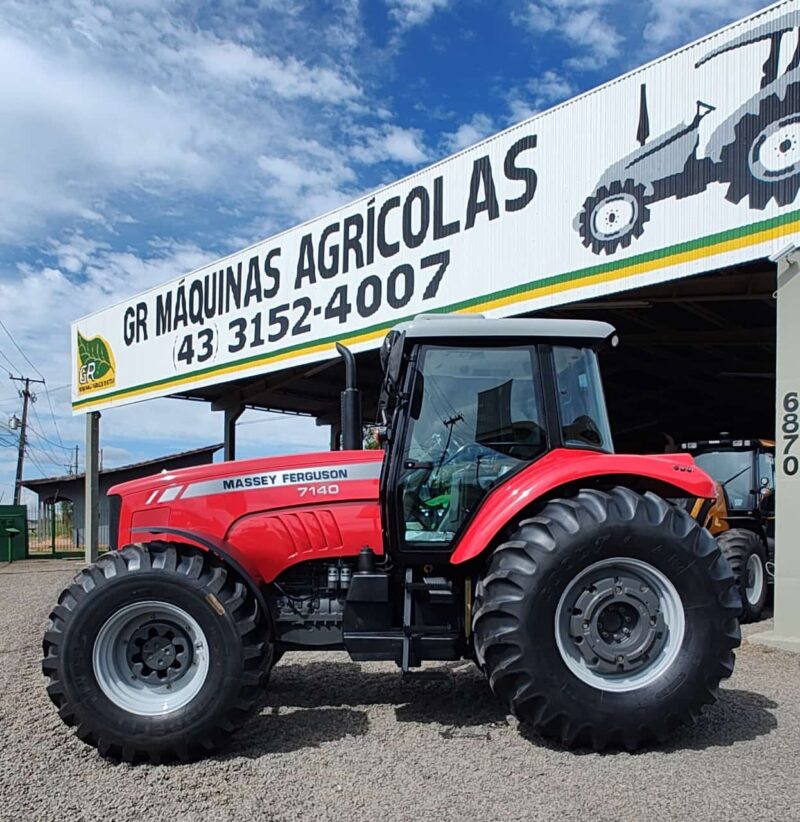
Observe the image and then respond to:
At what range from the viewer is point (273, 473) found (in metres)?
4.84

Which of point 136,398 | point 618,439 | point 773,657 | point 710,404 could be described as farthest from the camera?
point 618,439

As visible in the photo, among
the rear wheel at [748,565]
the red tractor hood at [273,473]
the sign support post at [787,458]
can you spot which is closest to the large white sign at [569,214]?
the sign support post at [787,458]

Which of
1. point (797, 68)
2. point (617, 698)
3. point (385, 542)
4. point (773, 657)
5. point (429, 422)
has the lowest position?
point (773, 657)

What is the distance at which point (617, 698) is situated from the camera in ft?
13.7

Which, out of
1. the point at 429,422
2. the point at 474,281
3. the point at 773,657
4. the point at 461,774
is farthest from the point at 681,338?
the point at 461,774

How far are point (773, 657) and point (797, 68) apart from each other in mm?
5508

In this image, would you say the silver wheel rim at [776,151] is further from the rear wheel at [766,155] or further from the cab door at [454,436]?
the cab door at [454,436]

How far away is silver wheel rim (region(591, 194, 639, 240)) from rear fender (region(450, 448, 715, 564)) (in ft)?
16.1

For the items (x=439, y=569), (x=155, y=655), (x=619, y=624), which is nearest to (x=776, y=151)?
(x=619, y=624)

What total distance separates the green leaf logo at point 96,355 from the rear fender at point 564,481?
55.0 feet

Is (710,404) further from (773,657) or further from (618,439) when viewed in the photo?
(773,657)

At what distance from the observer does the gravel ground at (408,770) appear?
3518 mm

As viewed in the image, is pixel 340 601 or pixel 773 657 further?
pixel 773 657

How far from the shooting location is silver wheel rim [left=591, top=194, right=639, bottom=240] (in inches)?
350
